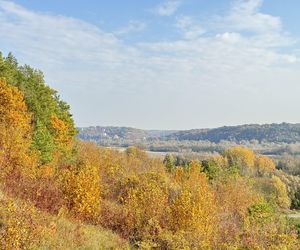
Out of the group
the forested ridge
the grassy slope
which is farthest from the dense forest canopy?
the grassy slope

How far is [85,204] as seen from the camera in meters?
29.8

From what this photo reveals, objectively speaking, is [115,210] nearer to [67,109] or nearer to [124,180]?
[124,180]

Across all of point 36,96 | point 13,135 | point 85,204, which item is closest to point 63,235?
point 85,204

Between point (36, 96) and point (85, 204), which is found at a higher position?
point (36, 96)

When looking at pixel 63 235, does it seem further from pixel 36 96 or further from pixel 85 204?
pixel 36 96

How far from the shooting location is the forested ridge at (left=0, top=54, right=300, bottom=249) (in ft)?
61.3

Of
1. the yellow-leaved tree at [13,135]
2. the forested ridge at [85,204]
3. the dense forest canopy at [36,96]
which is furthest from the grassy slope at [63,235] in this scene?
the dense forest canopy at [36,96]

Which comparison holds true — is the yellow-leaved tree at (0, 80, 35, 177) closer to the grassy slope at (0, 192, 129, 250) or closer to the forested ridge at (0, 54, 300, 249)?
the forested ridge at (0, 54, 300, 249)

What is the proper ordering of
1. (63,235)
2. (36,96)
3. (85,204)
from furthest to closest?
(36,96) → (85,204) → (63,235)

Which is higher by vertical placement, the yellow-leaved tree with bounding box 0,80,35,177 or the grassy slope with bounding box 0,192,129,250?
the yellow-leaved tree with bounding box 0,80,35,177

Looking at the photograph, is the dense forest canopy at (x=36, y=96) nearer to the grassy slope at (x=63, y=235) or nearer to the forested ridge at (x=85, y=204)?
the forested ridge at (x=85, y=204)

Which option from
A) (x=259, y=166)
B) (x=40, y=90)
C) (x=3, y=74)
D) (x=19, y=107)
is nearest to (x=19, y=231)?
(x=19, y=107)

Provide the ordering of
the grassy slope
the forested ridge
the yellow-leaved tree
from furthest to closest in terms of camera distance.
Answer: the yellow-leaved tree → the grassy slope → the forested ridge

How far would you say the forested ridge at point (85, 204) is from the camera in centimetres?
1867
